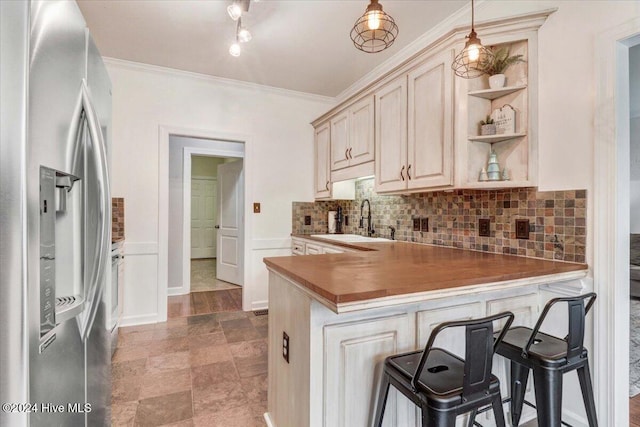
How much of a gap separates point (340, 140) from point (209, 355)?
2.41m

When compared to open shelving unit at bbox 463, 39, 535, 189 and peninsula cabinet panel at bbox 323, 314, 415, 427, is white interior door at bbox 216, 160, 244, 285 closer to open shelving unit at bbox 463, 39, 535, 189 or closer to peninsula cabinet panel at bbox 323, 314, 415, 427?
open shelving unit at bbox 463, 39, 535, 189

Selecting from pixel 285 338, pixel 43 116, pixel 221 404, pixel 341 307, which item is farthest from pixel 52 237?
pixel 221 404

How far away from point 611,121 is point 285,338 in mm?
1856

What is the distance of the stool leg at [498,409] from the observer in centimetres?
107

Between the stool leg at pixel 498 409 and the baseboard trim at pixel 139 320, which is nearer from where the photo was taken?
the stool leg at pixel 498 409

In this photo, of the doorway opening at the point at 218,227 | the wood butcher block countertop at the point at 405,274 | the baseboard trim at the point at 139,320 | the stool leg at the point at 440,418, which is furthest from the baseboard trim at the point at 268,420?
the doorway opening at the point at 218,227

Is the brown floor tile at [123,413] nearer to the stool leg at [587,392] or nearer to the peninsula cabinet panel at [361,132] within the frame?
the stool leg at [587,392]

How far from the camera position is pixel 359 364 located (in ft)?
4.03

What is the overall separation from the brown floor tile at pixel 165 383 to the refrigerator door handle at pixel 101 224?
126 cm

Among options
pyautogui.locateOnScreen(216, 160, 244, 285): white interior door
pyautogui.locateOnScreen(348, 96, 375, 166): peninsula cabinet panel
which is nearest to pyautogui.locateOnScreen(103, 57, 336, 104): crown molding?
pyautogui.locateOnScreen(348, 96, 375, 166): peninsula cabinet panel

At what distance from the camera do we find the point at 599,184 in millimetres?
1531

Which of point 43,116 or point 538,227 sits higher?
point 43,116

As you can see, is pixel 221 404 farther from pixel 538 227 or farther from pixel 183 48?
pixel 183 48

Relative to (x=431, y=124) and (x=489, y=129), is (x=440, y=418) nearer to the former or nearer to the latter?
(x=489, y=129)
